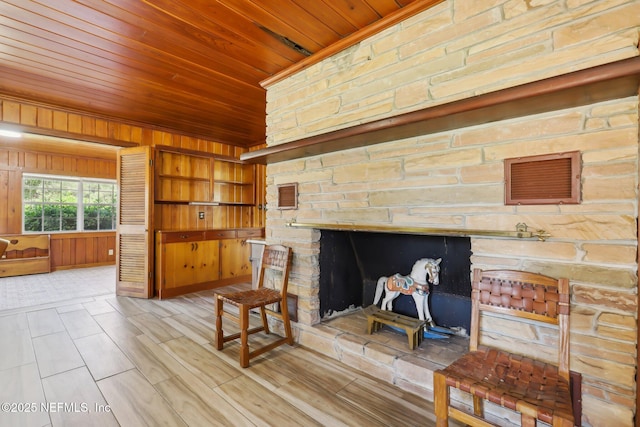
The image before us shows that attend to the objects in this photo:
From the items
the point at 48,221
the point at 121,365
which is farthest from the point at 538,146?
the point at 48,221

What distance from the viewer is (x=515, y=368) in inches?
49.5

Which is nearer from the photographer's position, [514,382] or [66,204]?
[514,382]

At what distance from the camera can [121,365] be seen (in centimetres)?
211

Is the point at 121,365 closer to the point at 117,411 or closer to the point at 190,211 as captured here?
the point at 117,411

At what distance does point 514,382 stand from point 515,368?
0.12m

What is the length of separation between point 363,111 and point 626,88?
1249 mm

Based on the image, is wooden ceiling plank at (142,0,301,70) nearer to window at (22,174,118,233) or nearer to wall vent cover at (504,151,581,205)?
wall vent cover at (504,151,581,205)

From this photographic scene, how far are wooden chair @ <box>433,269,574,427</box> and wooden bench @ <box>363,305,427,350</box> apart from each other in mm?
521

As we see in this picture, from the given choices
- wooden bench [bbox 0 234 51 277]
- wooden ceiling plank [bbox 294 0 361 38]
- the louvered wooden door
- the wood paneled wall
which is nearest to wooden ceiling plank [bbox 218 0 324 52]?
wooden ceiling plank [bbox 294 0 361 38]

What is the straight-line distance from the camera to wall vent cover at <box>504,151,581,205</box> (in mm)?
1264

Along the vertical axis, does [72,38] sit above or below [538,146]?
above

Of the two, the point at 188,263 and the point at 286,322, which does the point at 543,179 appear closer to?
the point at 286,322

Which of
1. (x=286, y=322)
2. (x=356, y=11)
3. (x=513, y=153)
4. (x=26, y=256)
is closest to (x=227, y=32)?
(x=356, y=11)

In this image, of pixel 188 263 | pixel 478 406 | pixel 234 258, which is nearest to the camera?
pixel 478 406
